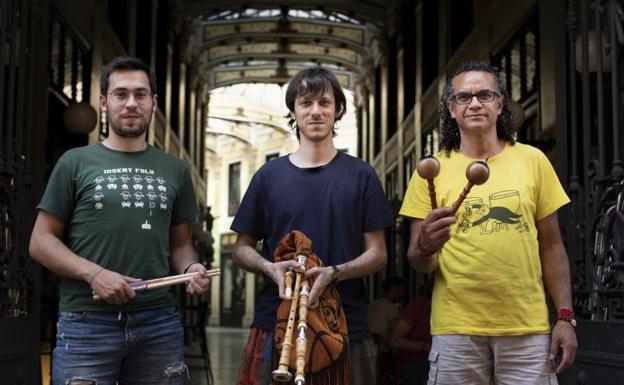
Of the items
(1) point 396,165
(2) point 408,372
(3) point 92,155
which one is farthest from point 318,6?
(3) point 92,155

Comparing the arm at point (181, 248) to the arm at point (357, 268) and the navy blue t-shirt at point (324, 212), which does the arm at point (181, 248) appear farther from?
the arm at point (357, 268)

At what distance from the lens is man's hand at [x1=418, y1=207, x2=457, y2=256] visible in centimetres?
273

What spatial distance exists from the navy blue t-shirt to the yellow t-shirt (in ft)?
0.68

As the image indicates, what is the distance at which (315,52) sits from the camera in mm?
27984

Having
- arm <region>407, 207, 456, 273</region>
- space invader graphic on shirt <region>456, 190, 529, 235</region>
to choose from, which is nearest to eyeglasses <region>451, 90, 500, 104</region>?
space invader graphic on shirt <region>456, 190, 529, 235</region>

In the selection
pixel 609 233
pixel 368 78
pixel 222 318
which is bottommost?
pixel 222 318

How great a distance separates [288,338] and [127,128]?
1.01m

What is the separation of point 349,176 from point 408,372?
16.6 feet

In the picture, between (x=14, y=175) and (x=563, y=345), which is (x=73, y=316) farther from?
(x=14, y=175)

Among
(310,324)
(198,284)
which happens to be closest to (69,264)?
(198,284)

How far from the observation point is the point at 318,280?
110 inches

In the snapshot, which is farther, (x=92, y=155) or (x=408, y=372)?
(x=408, y=372)

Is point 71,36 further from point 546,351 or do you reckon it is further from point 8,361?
point 546,351

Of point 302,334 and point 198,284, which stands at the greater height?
point 198,284
